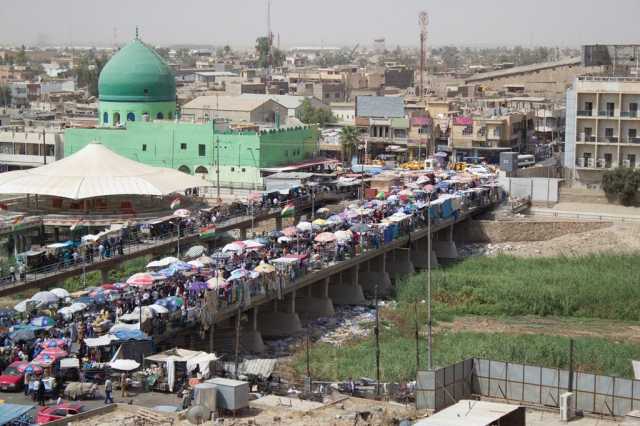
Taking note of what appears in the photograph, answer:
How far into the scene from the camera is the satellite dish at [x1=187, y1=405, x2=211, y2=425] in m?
22.2

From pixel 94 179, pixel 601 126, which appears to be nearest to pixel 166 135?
pixel 94 179

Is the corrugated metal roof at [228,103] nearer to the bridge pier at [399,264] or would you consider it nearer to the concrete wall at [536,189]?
the concrete wall at [536,189]

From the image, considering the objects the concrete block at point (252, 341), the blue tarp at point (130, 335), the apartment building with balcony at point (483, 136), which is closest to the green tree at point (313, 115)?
the apartment building with balcony at point (483, 136)

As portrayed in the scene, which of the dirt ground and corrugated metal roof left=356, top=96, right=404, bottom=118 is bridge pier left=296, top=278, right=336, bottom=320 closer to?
the dirt ground

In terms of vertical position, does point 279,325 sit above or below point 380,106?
below

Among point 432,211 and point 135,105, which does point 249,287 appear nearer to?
point 432,211

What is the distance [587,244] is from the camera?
49.5 metres

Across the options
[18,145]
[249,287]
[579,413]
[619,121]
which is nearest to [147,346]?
[249,287]

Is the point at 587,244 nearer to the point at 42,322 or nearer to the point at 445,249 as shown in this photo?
the point at 445,249

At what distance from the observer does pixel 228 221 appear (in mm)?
46312

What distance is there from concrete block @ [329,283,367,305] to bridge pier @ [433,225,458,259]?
880 centimetres

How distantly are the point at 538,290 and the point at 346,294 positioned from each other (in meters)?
6.46

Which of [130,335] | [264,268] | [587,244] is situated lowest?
[587,244]

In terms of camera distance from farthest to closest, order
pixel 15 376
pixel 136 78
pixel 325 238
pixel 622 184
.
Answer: pixel 136 78, pixel 622 184, pixel 325 238, pixel 15 376
